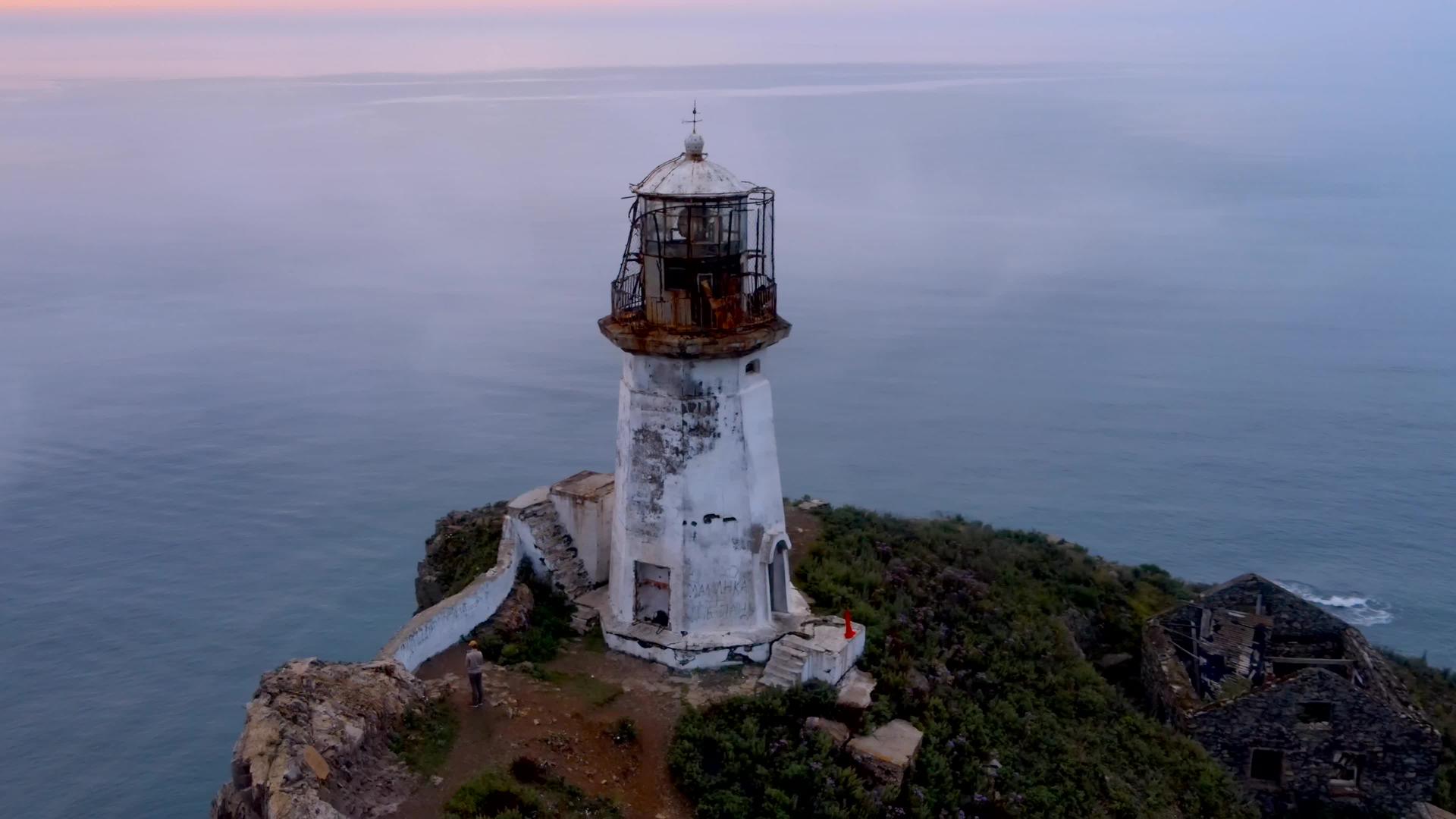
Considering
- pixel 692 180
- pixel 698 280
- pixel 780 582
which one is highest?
pixel 692 180

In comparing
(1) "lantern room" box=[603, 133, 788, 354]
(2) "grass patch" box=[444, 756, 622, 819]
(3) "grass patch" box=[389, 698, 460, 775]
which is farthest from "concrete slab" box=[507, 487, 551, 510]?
(2) "grass patch" box=[444, 756, 622, 819]

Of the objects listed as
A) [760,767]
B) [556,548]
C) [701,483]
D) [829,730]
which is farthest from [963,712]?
[556,548]

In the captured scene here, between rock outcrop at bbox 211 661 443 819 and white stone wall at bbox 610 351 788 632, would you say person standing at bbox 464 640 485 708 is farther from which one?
white stone wall at bbox 610 351 788 632

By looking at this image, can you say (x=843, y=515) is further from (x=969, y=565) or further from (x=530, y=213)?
(x=530, y=213)

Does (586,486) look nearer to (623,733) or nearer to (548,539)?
(548,539)

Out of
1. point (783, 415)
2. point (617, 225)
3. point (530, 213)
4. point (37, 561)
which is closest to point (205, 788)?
point (37, 561)

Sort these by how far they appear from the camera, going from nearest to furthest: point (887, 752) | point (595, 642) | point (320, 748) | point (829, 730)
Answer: point (320, 748) < point (887, 752) < point (829, 730) < point (595, 642)
